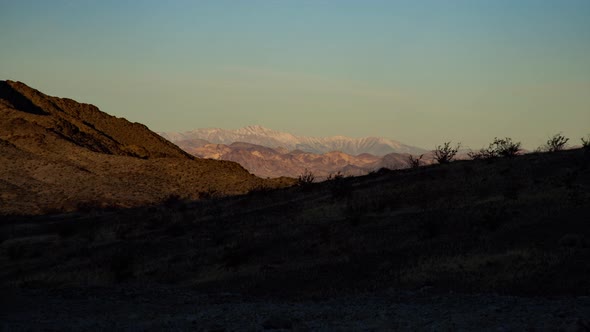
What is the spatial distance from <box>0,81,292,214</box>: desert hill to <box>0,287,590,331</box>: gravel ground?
36.4 metres

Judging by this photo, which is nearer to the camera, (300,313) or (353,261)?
(300,313)

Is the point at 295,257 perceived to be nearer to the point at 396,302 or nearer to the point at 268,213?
the point at 396,302

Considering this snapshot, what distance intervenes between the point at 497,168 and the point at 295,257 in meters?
12.6

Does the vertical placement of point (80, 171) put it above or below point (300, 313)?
above

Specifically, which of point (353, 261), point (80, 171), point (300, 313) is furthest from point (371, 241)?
point (80, 171)

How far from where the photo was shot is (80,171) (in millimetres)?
61000

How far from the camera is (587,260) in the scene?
13656 millimetres

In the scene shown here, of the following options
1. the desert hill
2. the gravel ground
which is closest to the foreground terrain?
the gravel ground

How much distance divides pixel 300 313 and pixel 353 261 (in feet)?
16.4

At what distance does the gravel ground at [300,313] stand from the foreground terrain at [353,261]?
0.04m

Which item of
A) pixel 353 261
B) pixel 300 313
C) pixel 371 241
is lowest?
pixel 300 313

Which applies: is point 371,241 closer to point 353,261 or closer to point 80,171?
point 353,261

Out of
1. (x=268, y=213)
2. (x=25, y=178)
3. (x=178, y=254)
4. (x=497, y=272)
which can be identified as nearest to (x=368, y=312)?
(x=497, y=272)

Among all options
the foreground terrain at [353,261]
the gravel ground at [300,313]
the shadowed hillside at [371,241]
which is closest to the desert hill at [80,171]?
the shadowed hillside at [371,241]
